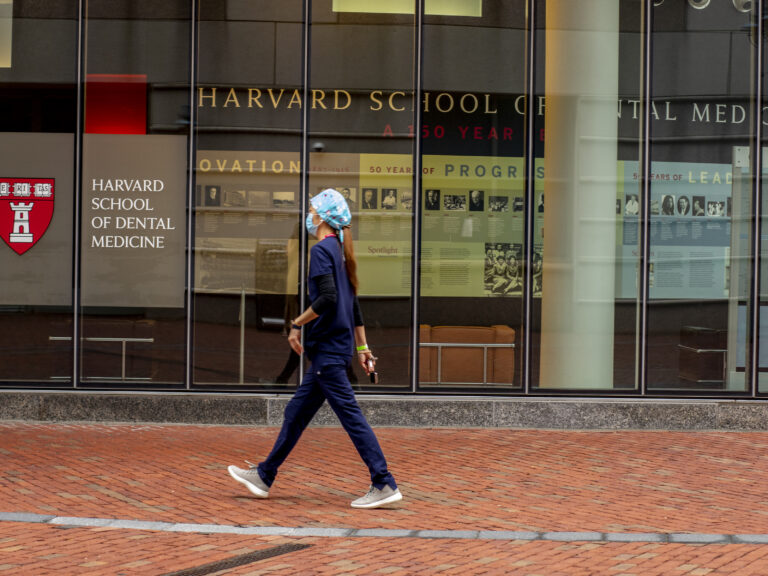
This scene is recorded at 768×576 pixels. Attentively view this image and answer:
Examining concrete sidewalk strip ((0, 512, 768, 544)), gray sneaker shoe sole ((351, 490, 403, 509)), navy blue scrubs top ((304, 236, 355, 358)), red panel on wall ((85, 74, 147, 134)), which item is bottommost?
concrete sidewalk strip ((0, 512, 768, 544))

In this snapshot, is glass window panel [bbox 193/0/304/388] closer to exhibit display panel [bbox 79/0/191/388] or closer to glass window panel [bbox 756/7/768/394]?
exhibit display panel [bbox 79/0/191/388]

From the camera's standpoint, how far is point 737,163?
422 inches

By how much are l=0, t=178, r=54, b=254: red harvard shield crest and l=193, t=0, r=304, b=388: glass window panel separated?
1.50 metres

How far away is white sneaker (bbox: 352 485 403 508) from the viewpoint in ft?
22.3

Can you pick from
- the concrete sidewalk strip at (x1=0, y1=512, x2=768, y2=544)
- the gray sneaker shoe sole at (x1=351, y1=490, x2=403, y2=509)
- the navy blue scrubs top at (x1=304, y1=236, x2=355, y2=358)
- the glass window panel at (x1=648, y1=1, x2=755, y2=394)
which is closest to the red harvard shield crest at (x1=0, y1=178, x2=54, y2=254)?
the navy blue scrubs top at (x1=304, y1=236, x2=355, y2=358)

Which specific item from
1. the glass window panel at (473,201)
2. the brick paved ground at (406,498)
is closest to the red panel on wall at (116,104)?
the glass window panel at (473,201)

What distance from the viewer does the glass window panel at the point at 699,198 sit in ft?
35.0

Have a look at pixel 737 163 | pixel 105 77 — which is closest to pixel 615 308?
pixel 737 163

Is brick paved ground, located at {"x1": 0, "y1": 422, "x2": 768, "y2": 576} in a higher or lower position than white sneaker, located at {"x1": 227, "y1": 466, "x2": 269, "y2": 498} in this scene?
lower

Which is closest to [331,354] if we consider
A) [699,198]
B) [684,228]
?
[684,228]

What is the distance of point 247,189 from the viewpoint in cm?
1064

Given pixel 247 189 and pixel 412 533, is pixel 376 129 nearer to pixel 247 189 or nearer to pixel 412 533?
pixel 247 189

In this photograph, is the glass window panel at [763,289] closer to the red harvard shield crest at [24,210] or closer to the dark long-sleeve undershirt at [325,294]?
the dark long-sleeve undershirt at [325,294]

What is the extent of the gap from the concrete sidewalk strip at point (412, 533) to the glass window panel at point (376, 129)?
444 cm
